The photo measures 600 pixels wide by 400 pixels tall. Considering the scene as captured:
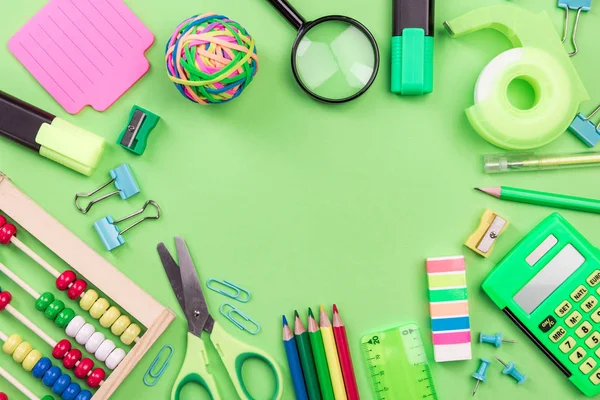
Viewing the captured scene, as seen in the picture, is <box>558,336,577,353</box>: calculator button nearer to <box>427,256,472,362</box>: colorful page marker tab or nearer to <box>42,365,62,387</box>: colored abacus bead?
<box>427,256,472,362</box>: colorful page marker tab

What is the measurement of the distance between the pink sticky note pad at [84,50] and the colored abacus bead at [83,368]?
1.40ft

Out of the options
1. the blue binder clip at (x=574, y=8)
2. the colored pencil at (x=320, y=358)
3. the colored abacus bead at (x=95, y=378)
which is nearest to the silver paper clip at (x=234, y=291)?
the colored pencil at (x=320, y=358)

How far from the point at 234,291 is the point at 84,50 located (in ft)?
1.61

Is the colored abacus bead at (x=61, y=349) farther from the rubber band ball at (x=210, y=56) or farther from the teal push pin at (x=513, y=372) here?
the teal push pin at (x=513, y=372)

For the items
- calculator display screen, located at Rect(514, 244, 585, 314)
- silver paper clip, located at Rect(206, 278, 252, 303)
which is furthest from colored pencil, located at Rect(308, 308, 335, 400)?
calculator display screen, located at Rect(514, 244, 585, 314)

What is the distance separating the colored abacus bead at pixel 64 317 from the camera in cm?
105

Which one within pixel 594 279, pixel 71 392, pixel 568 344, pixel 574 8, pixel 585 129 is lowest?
pixel 71 392

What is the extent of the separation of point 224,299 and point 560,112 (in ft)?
2.14

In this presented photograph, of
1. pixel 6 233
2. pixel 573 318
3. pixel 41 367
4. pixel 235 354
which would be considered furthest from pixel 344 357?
pixel 6 233

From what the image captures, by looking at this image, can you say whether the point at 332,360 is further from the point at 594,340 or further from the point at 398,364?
the point at 594,340

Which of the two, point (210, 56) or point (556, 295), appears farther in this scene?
point (556, 295)

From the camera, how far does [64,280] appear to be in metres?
1.04

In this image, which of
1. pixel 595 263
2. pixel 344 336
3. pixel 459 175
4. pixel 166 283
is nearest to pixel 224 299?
pixel 166 283

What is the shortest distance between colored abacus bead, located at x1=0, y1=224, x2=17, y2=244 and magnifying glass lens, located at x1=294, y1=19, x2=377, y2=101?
1.81 ft
